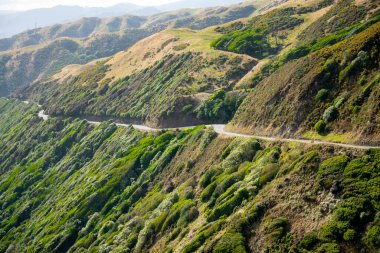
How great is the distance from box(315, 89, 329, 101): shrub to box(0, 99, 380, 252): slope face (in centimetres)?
845

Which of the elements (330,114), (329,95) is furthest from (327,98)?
(330,114)

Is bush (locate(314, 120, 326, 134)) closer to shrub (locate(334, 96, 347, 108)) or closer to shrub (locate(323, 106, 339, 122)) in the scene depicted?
shrub (locate(323, 106, 339, 122))

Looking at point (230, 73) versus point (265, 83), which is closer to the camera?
point (265, 83)

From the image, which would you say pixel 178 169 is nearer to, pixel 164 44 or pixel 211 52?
pixel 211 52

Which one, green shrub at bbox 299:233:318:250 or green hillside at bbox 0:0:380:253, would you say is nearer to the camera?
green shrub at bbox 299:233:318:250

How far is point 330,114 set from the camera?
43062 mm

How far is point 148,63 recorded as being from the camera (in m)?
131

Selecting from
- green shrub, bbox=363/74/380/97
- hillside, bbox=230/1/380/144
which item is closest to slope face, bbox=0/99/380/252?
hillside, bbox=230/1/380/144

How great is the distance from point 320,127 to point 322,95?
616cm

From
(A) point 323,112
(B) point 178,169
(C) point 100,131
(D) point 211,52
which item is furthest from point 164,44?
(A) point 323,112

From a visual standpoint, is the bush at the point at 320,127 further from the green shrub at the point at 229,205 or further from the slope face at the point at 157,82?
the slope face at the point at 157,82

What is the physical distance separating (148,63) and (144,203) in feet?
255

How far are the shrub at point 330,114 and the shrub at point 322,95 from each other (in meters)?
3.20

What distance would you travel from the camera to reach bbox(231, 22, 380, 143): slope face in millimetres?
39656
